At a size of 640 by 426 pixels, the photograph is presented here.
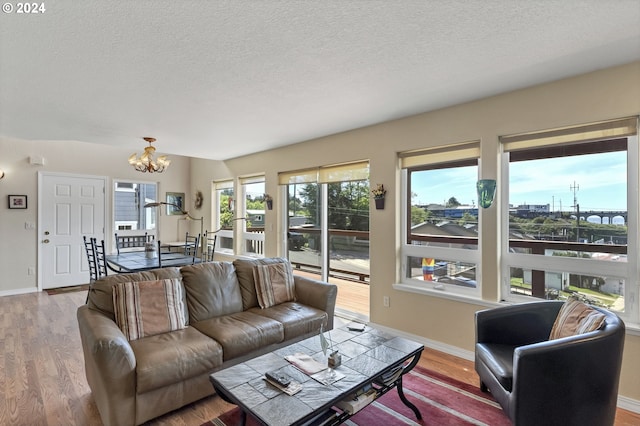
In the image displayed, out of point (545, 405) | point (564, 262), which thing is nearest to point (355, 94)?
point (564, 262)

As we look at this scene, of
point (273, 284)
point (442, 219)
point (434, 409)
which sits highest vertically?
point (442, 219)

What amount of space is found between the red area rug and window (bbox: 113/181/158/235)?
17.5ft

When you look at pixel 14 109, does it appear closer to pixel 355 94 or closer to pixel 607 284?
pixel 355 94

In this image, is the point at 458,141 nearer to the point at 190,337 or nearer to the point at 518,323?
the point at 518,323

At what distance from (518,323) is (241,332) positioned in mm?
2029

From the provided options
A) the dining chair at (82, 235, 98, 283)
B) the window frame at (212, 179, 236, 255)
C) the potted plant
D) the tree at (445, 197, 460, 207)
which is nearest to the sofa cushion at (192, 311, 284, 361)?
the potted plant

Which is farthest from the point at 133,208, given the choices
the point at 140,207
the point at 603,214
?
the point at 603,214

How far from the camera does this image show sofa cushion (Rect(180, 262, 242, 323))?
108 inches

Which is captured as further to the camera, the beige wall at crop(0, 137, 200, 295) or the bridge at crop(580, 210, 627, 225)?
the beige wall at crop(0, 137, 200, 295)

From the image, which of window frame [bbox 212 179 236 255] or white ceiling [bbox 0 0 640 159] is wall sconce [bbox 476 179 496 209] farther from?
window frame [bbox 212 179 236 255]

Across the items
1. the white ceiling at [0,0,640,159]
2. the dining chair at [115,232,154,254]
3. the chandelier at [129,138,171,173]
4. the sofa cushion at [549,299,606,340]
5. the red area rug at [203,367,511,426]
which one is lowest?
the red area rug at [203,367,511,426]

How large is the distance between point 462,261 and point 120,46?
10.5 feet

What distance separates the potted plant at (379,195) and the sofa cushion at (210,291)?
171 cm

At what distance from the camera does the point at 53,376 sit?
103 inches
